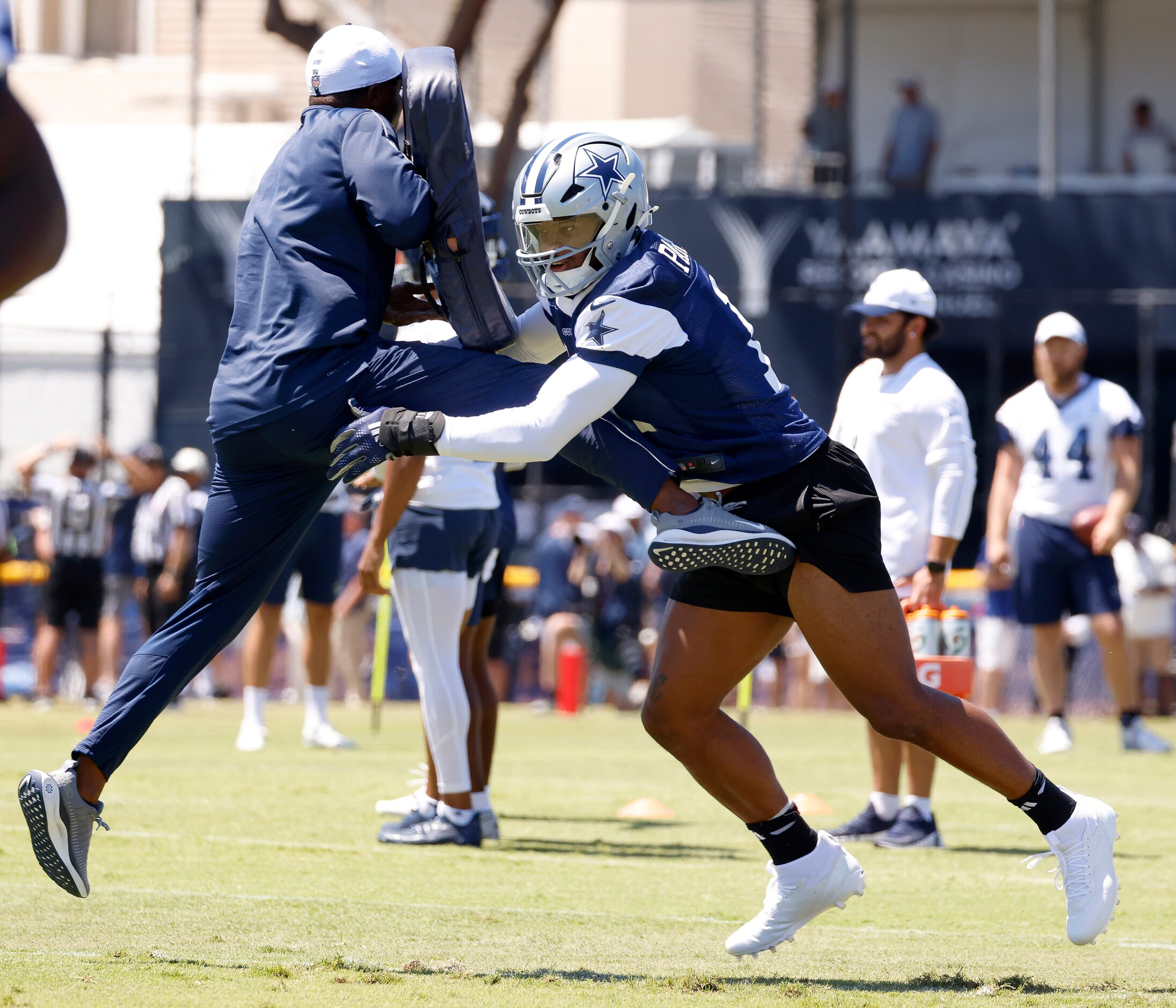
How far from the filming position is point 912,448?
7.57m

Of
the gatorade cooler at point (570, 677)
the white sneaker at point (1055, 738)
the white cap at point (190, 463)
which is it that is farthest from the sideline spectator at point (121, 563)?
the white sneaker at point (1055, 738)

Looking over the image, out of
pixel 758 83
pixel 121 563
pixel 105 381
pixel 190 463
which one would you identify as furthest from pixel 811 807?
pixel 758 83

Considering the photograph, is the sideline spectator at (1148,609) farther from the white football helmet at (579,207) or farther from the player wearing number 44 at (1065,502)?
the white football helmet at (579,207)

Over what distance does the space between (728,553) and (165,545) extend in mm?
11906

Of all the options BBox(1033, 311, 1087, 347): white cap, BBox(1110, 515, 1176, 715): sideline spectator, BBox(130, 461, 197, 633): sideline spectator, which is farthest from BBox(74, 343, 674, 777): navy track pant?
BBox(1110, 515, 1176, 715): sideline spectator

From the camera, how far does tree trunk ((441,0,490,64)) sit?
67.3 ft

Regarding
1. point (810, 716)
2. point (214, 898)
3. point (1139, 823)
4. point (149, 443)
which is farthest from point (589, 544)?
point (214, 898)

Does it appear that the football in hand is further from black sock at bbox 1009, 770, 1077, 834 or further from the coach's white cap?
black sock at bbox 1009, 770, 1077, 834

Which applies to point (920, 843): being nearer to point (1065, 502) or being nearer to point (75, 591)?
point (1065, 502)

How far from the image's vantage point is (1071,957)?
4.99 metres

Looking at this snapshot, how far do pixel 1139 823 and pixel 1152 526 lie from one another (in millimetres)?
10651

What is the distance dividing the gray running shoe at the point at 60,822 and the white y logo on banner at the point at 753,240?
17.5m

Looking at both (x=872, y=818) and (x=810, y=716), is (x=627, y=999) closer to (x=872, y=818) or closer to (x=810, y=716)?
(x=872, y=818)

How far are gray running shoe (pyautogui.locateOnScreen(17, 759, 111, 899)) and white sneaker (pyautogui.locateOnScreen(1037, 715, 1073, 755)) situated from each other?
7.59 metres
